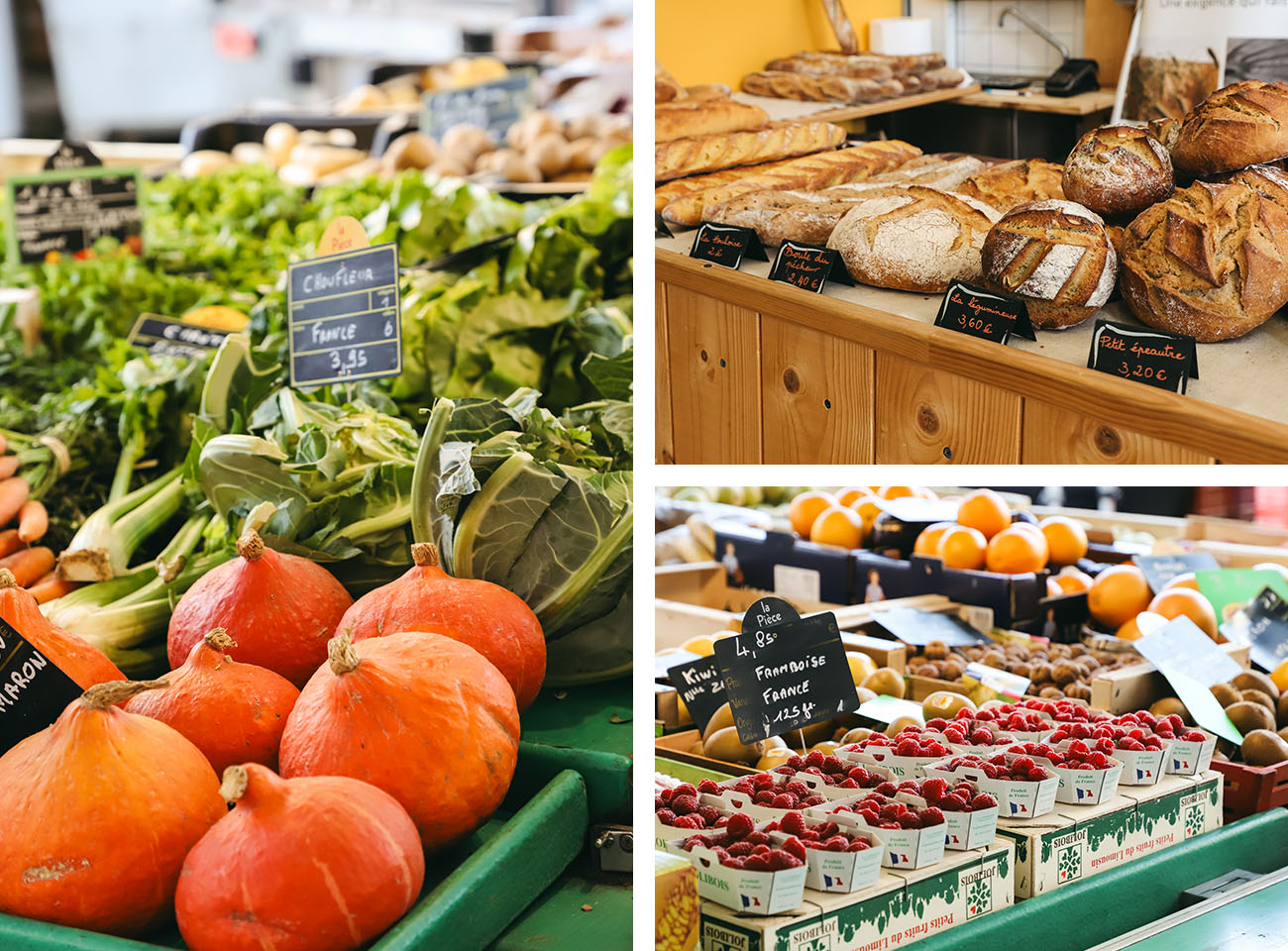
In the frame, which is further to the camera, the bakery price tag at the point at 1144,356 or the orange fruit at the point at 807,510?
the orange fruit at the point at 807,510

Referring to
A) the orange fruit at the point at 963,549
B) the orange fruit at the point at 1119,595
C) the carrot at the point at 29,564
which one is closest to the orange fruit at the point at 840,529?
the orange fruit at the point at 963,549

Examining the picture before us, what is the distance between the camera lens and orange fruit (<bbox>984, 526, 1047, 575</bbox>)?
2.29 meters

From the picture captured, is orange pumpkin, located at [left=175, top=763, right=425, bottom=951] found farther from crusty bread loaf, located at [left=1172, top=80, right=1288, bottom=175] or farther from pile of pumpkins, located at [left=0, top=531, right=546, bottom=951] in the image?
crusty bread loaf, located at [left=1172, top=80, right=1288, bottom=175]

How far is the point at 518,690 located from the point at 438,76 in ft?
16.4

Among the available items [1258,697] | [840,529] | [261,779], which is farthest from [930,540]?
[261,779]

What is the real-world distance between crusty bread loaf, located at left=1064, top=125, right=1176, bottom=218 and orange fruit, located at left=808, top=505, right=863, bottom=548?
1051 millimetres

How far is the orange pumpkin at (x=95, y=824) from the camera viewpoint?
0.93 m

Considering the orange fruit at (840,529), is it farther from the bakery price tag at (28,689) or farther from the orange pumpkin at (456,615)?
the bakery price tag at (28,689)

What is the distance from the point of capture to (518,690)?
1.26m

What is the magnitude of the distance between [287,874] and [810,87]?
2222 millimetres

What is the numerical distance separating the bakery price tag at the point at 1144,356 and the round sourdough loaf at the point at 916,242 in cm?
30

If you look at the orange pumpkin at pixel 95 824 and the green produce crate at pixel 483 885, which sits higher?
the orange pumpkin at pixel 95 824

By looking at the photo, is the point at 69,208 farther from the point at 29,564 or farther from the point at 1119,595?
the point at 1119,595

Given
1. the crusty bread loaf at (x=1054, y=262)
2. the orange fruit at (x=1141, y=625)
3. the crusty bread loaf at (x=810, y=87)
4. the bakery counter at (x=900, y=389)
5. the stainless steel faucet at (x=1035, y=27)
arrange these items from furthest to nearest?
the stainless steel faucet at (x=1035, y=27) < the crusty bread loaf at (x=810, y=87) < the orange fruit at (x=1141, y=625) < the crusty bread loaf at (x=1054, y=262) < the bakery counter at (x=900, y=389)
